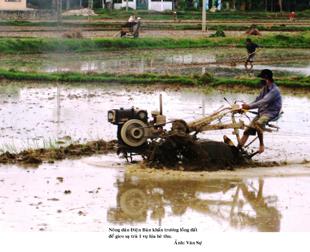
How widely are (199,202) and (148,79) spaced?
41.2 ft

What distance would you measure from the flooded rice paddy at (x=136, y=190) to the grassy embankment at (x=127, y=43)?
649 inches

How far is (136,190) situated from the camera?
30.1ft

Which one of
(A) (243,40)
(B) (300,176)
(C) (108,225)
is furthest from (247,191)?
(A) (243,40)

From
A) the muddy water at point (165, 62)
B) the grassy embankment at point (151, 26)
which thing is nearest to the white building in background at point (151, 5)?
the grassy embankment at point (151, 26)

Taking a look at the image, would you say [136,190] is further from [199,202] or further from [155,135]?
[155,135]

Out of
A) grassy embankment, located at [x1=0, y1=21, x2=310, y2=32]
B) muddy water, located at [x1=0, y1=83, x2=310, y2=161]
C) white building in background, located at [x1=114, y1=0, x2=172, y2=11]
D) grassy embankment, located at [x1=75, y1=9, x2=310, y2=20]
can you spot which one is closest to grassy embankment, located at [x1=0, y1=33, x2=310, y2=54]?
grassy embankment, located at [x1=0, y1=21, x2=310, y2=32]

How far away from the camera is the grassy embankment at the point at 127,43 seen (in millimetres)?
30719

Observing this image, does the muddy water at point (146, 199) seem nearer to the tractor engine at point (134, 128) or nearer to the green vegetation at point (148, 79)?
the tractor engine at point (134, 128)

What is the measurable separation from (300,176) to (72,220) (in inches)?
142

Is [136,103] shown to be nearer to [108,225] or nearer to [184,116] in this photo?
[184,116]

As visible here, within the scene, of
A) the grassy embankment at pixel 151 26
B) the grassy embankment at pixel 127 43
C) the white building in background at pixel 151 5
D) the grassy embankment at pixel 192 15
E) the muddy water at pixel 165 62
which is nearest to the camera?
the muddy water at pixel 165 62

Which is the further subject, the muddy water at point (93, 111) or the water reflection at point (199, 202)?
the muddy water at point (93, 111)

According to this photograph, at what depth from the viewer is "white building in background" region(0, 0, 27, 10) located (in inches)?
2371

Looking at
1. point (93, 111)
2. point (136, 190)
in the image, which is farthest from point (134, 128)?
point (93, 111)
